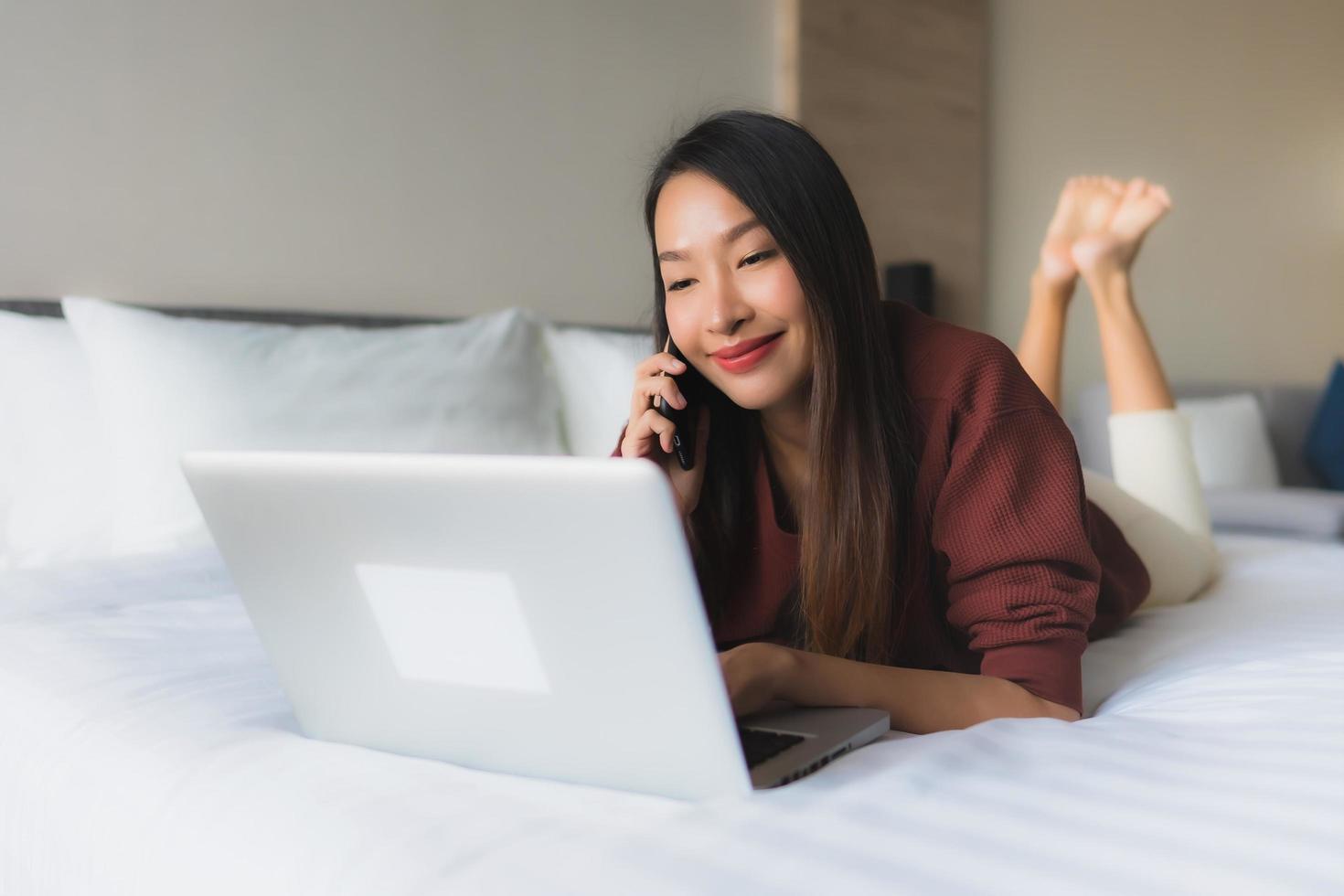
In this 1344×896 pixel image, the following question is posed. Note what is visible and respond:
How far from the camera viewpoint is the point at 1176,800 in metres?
0.68

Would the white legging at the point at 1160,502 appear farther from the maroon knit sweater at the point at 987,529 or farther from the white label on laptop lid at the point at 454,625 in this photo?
the white label on laptop lid at the point at 454,625

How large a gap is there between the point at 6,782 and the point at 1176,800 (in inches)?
37.1

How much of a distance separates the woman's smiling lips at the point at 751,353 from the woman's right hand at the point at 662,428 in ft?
0.29

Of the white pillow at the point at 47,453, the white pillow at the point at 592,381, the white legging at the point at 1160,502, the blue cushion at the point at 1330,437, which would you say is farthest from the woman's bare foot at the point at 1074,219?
the blue cushion at the point at 1330,437

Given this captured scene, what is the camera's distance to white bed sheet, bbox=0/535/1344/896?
60 centimetres

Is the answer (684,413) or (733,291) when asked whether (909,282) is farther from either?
(733,291)

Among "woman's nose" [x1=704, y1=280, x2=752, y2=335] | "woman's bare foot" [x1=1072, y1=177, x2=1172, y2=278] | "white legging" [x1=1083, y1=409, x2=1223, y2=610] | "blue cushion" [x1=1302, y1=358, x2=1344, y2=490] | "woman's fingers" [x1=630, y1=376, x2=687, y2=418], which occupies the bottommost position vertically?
"blue cushion" [x1=1302, y1=358, x2=1344, y2=490]

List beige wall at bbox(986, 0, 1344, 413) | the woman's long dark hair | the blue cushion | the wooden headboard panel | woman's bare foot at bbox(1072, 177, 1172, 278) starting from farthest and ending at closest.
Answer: beige wall at bbox(986, 0, 1344, 413)
the blue cushion
woman's bare foot at bbox(1072, 177, 1172, 278)
the wooden headboard panel
the woman's long dark hair

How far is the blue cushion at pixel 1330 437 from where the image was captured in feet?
12.0

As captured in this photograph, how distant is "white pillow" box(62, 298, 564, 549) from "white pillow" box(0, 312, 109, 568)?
0.03m

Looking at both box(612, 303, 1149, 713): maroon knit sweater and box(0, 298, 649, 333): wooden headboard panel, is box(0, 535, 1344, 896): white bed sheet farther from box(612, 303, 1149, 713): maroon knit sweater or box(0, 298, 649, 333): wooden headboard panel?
box(0, 298, 649, 333): wooden headboard panel

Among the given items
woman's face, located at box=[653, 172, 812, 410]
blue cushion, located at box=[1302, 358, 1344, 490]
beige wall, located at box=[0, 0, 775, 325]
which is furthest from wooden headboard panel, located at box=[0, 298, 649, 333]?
blue cushion, located at box=[1302, 358, 1344, 490]

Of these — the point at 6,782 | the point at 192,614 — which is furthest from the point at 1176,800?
the point at 192,614

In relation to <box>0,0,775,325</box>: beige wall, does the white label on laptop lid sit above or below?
below
